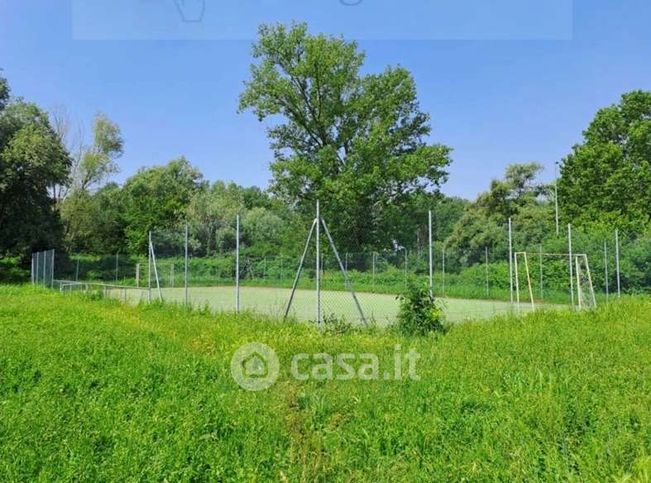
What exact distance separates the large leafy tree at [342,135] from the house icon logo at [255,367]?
65.2ft

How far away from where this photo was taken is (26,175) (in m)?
22.5

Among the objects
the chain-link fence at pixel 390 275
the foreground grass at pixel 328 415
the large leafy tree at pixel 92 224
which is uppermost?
the large leafy tree at pixel 92 224

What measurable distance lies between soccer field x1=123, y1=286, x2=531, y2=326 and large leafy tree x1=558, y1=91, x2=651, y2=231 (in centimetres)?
1621

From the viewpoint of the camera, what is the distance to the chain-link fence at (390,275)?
11539 mm

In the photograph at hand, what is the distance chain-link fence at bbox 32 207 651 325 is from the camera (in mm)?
11539

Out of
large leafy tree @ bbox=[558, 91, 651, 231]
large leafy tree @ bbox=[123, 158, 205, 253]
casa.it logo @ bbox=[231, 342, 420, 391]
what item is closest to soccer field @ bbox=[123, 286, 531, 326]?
casa.it logo @ bbox=[231, 342, 420, 391]

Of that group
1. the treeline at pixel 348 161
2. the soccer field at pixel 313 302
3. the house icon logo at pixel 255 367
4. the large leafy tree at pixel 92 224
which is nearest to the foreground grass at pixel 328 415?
the house icon logo at pixel 255 367

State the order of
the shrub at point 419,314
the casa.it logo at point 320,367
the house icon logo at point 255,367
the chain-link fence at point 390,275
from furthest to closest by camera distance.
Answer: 1. the chain-link fence at point 390,275
2. the shrub at point 419,314
3. the casa.it logo at point 320,367
4. the house icon logo at point 255,367

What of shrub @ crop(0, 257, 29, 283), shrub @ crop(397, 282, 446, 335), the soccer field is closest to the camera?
shrub @ crop(397, 282, 446, 335)

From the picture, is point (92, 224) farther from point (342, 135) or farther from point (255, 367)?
point (255, 367)

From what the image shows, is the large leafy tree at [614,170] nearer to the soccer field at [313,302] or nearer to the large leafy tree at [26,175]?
the soccer field at [313,302]

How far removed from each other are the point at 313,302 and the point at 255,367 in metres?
7.81

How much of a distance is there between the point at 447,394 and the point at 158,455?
7.21ft

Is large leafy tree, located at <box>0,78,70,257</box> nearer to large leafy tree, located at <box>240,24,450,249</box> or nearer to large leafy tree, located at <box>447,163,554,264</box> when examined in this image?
large leafy tree, located at <box>240,24,450,249</box>
